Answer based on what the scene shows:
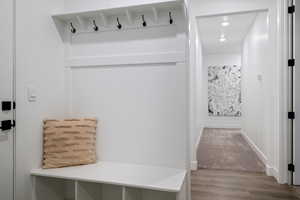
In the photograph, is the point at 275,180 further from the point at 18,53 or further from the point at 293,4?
the point at 18,53

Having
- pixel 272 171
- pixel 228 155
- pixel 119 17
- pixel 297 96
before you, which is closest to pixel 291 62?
pixel 297 96

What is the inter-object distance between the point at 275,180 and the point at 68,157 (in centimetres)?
257

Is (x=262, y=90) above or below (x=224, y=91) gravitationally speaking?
below

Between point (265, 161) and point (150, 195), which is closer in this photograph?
point (150, 195)

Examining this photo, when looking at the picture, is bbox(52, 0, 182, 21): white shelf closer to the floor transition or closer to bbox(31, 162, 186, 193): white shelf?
bbox(31, 162, 186, 193): white shelf

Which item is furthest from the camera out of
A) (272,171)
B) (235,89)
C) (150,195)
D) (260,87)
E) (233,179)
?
(235,89)

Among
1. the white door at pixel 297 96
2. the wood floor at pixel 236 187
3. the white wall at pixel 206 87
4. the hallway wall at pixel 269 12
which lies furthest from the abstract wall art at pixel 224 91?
the white door at pixel 297 96

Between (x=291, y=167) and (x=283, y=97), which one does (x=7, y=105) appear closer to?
(x=283, y=97)

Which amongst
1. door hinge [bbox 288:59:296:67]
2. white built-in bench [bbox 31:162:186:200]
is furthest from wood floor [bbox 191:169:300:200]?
door hinge [bbox 288:59:296:67]

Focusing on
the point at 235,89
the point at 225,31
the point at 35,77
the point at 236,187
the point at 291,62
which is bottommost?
the point at 236,187

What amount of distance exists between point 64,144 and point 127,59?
93cm

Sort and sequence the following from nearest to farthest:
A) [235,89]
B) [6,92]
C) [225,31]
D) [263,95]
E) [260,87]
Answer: [6,92]
[263,95]
[260,87]
[225,31]
[235,89]

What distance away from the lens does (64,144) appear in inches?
66.6

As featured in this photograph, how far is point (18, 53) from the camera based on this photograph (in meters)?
1.49
